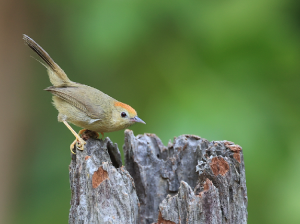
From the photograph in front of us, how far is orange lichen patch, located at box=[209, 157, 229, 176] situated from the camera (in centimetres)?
287

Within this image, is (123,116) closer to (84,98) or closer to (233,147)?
(84,98)

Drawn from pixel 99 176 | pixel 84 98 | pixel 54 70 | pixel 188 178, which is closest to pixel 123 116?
pixel 84 98

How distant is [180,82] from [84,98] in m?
1.38

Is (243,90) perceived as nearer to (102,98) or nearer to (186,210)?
(102,98)

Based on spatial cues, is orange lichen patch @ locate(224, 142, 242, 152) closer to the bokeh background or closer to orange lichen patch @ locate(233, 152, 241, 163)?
orange lichen patch @ locate(233, 152, 241, 163)

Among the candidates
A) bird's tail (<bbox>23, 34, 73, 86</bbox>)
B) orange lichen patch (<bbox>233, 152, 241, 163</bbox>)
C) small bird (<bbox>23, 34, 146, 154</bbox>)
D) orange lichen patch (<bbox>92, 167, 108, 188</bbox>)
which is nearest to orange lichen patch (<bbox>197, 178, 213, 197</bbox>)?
orange lichen patch (<bbox>233, 152, 241, 163</bbox>)

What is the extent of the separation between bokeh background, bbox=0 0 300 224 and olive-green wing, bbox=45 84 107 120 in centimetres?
73

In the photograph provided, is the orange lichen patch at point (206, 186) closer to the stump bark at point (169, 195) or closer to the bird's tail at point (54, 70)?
the stump bark at point (169, 195)

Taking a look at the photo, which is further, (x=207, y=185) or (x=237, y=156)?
(x=237, y=156)

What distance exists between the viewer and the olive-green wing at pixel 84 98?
166 inches

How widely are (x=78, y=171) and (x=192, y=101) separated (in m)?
2.02

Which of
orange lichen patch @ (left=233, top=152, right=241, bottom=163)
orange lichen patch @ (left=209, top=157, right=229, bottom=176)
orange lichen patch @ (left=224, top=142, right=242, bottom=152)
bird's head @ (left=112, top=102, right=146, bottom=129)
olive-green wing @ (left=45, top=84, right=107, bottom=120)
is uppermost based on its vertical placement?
olive-green wing @ (left=45, top=84, right=107, bottom=120)

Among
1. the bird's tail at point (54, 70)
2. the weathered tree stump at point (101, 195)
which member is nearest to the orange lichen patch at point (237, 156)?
the weathered tree stump at point (101, 195)

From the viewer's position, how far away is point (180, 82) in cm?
486
